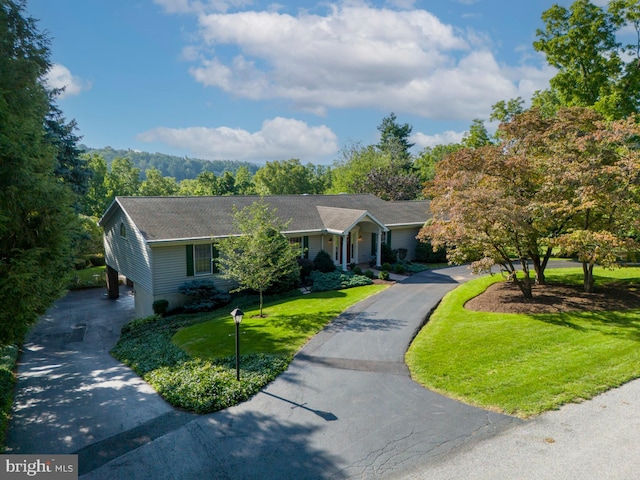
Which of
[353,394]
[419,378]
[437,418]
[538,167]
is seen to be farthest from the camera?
[538,167]

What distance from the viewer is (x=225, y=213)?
22.1 meters

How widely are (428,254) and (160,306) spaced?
17308 mm

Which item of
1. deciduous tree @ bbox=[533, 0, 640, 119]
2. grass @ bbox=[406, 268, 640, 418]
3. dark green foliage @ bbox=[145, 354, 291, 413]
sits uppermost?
deciduous tree @ bbox=[533, 0, 640, 119]

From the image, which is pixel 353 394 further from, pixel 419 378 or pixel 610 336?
pixel 610 336

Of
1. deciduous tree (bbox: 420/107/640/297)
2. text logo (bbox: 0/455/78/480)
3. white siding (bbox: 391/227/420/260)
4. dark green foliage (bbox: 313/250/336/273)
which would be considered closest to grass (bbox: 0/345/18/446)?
text logo (bbox: 0/455/78/480)

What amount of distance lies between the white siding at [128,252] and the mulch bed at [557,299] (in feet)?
47.2

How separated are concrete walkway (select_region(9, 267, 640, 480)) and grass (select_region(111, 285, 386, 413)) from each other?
42 centimetres

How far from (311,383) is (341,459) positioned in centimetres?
301

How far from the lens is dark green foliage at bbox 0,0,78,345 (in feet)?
26.8

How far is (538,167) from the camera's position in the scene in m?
14.8

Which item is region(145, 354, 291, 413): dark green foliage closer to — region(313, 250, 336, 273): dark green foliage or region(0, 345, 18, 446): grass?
region(0, 345, 18, 446): grass

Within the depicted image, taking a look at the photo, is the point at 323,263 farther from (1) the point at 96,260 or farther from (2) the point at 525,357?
(1) the point at 96,260

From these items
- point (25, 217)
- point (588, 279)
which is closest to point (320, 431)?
point (25, 217)

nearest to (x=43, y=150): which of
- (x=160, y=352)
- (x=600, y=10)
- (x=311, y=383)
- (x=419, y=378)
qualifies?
(x=160, y=352)
